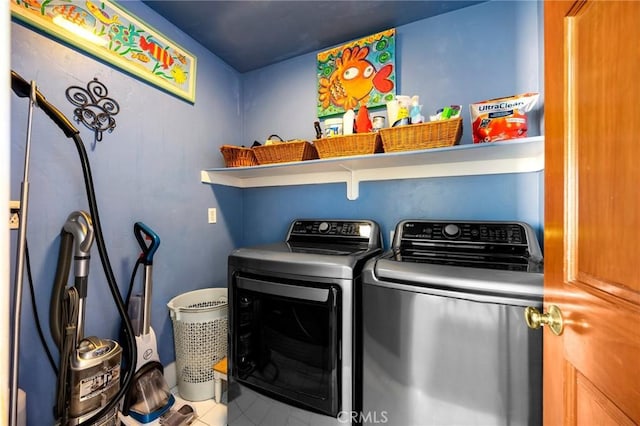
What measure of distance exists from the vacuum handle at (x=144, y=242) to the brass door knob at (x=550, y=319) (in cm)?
165

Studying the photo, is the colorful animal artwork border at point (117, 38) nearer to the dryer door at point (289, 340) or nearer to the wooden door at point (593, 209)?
the dryer door at point (289, 340)

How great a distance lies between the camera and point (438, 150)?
4.07 ft

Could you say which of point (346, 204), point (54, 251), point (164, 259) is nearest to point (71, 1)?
point (54, 251)

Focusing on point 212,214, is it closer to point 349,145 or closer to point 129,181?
point 129,181

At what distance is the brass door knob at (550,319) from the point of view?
24.7 inches

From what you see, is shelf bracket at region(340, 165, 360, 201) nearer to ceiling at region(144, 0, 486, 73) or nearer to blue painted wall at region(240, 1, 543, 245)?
blue painted wall at region(240, 1, 543, 245)

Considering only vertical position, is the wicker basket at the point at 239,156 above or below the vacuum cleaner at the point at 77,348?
above

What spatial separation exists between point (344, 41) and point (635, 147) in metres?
1.89

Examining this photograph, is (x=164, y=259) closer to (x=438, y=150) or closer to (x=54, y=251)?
(x=54, y=251)

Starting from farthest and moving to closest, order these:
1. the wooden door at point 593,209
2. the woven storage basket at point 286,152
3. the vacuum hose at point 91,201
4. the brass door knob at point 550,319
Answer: the woven storage basket at point 286,152 < the vacuum hose at point 91,201 < the brass door knob at point 550,319 < the wooden door at point 593,209

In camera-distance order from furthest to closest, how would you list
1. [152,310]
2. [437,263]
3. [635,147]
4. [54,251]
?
1. [152,310]
2. [54,251]
3. [437,263]
4. [635,147]

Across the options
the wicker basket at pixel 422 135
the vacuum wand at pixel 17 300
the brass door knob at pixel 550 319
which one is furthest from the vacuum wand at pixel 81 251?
the brass door knob at pixel 550 319

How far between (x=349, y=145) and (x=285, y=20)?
962mm

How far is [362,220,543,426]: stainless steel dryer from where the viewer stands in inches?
32.6
